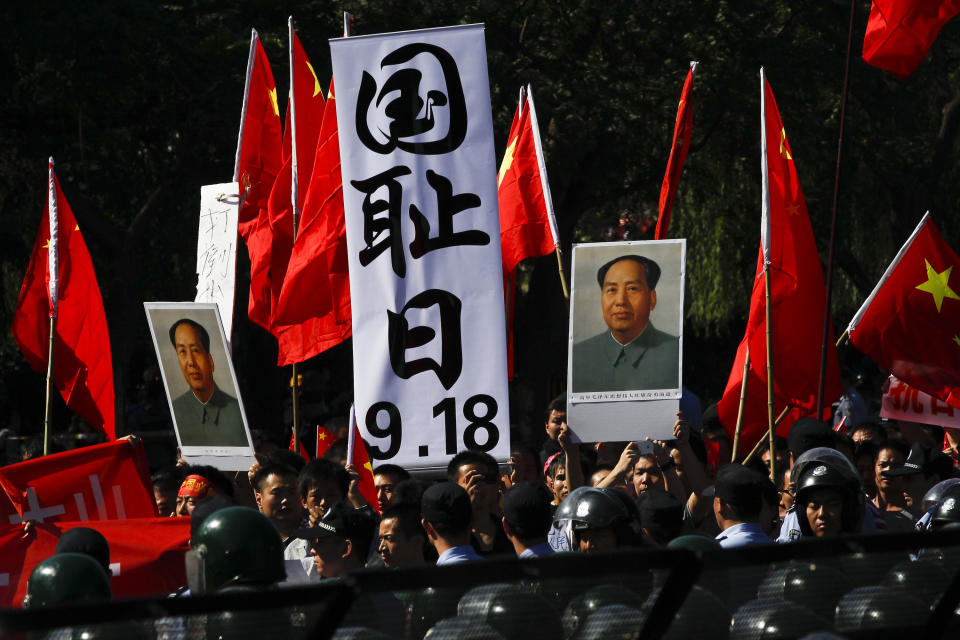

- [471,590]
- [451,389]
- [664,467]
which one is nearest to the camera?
[471,590]

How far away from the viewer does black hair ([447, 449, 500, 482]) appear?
6.08 meters

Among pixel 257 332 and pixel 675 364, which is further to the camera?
pixel 257 332

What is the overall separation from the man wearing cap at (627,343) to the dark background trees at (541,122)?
8.67 m

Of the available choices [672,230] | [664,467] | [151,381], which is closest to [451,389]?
[664,467]

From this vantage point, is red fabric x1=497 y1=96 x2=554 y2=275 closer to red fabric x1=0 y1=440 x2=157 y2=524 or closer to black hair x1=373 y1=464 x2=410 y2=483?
black hair x1=373 y1=464 x2=410 y2=483

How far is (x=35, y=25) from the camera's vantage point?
15273mm

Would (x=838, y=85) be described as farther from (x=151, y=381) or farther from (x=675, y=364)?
(x=675, y=364)

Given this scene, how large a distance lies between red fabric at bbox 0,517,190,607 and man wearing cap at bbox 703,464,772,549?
2.50 meters

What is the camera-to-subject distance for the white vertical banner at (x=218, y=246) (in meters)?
9.22

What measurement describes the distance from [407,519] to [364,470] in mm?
1912

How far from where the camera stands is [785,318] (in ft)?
26.8

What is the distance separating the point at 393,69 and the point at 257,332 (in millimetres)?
13478

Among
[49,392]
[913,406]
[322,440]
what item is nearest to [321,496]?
[322,440]

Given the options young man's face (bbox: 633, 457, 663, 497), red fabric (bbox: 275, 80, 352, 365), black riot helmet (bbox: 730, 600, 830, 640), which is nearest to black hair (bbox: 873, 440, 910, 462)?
young man's face (bbox: 633, 457, 663, 497)
